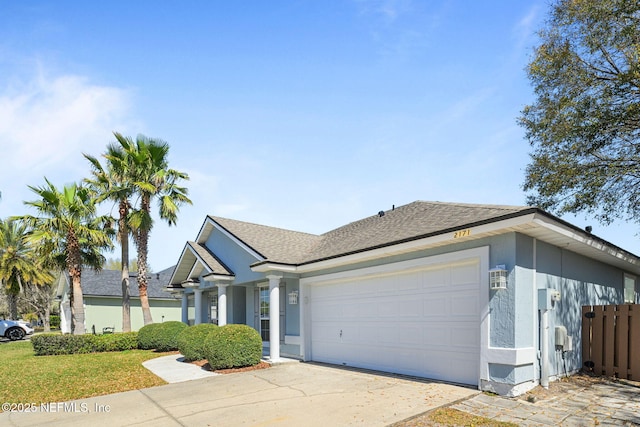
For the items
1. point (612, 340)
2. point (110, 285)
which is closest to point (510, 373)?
point (612, 340)

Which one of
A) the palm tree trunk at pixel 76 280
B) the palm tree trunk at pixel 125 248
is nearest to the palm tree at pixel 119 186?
the palm tree trunk at pixel 125 248

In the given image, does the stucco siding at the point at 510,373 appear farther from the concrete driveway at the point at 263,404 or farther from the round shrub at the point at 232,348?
the round shrub at the point at 232,348

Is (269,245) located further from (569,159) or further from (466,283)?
(569,159)

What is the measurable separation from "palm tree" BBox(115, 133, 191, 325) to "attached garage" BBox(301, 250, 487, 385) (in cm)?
1064

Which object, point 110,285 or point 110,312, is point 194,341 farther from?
point 110,285

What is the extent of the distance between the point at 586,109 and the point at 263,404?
11.6 metres

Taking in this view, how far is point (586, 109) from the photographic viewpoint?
11961mm

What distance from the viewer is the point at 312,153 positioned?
14.5m

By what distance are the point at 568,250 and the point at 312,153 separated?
821 cm

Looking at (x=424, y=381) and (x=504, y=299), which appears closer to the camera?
(x=504, y=299)

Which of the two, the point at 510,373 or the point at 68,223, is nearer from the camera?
the point at 510,373

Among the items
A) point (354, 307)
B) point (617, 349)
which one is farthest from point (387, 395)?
point (617, 349)

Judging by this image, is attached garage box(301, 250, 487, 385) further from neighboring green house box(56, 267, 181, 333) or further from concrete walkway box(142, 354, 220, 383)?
neighboring green house box(56, 267, 181, 333)

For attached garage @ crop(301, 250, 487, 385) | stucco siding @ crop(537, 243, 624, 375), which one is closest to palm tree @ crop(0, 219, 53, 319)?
attached garage @ crop(301, 250, 487, 385)
